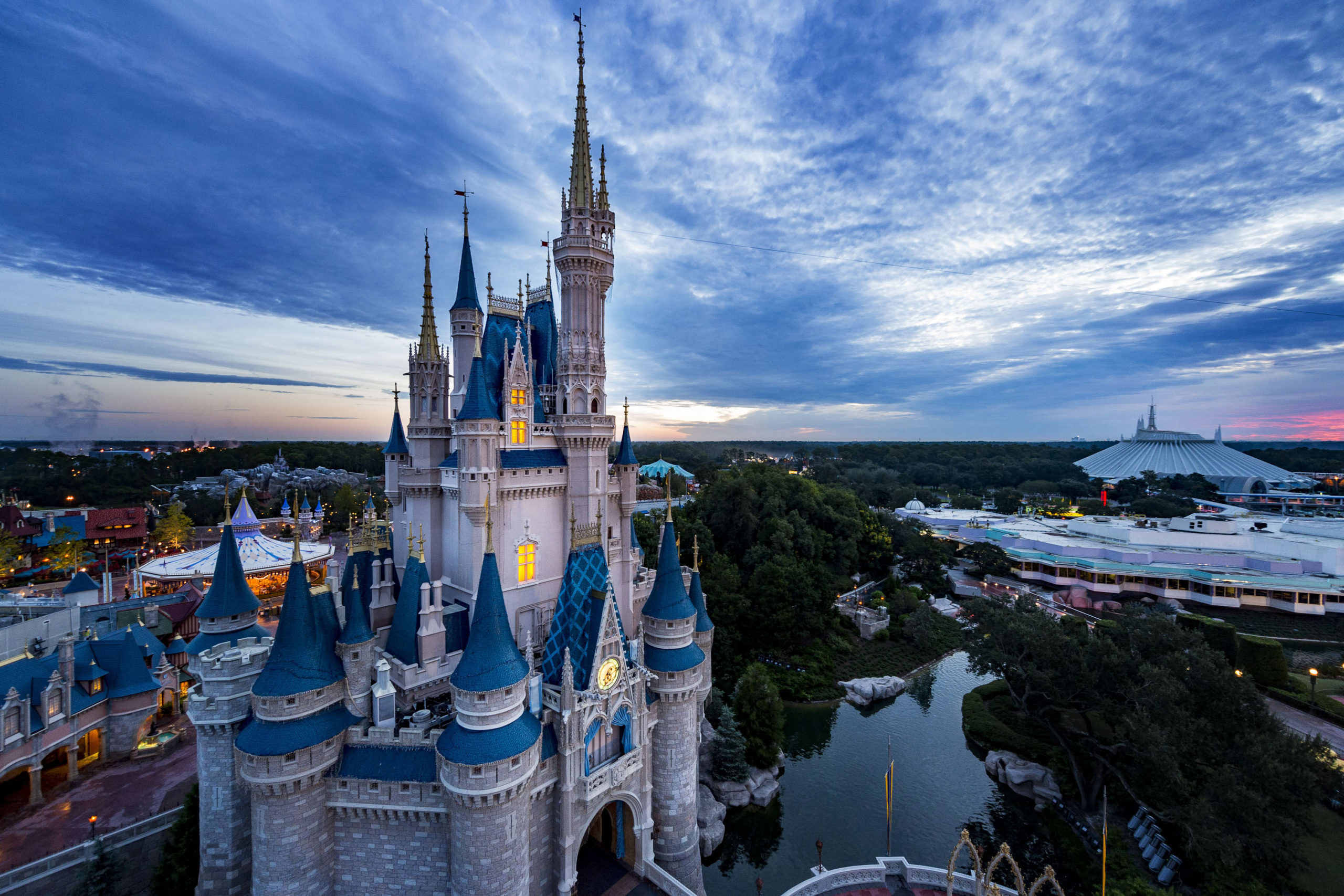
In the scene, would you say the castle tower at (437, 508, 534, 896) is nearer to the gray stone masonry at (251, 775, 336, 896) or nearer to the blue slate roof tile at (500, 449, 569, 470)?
the gray stone masonry at (251, 775, 336, 896)

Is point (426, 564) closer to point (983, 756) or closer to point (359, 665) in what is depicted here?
point (359, 665)

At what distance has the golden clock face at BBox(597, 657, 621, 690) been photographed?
14.4 m

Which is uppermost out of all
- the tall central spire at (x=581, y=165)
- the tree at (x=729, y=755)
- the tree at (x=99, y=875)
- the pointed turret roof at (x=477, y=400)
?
the tall central spire at (x=581, y=165)

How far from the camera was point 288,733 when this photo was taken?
473 inches

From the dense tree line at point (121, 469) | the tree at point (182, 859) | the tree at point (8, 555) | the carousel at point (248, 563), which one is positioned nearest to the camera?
the tree at point (182, 859)

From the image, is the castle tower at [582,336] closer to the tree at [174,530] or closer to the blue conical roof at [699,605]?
the blue conical roof at [699,605]

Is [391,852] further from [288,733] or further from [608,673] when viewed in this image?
[608,673]

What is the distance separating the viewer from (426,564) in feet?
60.0

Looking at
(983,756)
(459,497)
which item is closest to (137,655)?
(459,497)

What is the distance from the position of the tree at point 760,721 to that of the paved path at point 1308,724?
21024 millimetres

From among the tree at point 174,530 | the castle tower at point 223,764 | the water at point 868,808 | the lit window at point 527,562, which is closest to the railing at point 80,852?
the castle tower at point 223,764

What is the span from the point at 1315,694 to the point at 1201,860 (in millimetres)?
18154

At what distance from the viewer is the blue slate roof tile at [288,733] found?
11.7 metres

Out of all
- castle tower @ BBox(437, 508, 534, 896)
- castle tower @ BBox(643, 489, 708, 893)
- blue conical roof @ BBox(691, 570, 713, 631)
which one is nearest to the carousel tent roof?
blue conical roof @ BBox(691, 570, 713, 631)
